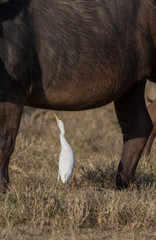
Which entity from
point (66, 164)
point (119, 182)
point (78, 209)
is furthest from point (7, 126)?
point (119, 182)

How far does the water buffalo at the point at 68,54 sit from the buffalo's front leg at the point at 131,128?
1.18ft

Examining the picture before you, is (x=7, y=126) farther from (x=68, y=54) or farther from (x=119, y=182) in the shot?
(x=119, y=182)

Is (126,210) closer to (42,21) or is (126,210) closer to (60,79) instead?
(60,79)

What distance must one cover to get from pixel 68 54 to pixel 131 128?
1.24 metres

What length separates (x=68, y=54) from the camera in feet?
15.0

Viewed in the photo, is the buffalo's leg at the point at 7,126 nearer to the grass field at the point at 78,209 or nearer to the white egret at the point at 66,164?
the grass field at the point at 78,209

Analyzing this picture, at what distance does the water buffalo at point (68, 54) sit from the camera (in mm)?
4348

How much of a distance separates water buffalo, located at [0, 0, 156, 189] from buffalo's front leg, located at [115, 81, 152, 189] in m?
0.36

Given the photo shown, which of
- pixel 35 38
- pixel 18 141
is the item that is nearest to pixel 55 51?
pixel 35 38

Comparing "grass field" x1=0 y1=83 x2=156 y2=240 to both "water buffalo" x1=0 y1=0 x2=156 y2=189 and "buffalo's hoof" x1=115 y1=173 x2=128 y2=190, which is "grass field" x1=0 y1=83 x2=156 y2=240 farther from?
"water buffalo" x1=0 y1=0 x2=156 y2=189

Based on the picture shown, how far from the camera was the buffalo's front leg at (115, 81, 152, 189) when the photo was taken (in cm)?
539

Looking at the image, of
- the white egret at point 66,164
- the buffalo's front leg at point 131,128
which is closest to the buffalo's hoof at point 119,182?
the buffalo's front leg at point 131,128

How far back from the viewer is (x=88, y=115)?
998 cm

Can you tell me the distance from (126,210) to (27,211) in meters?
0.71
